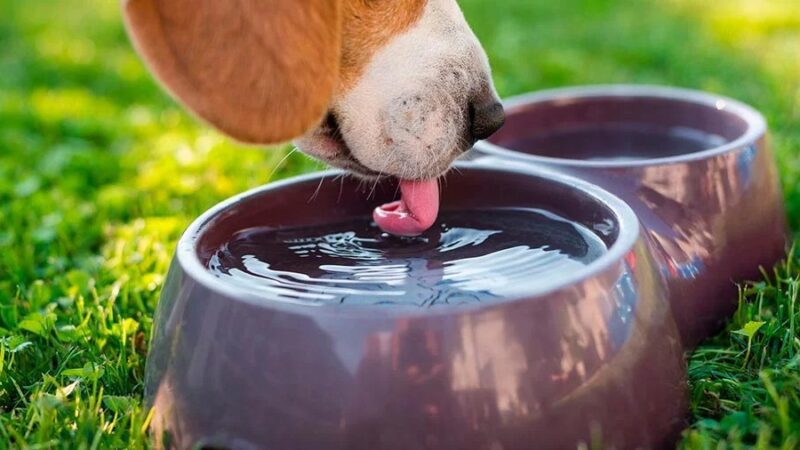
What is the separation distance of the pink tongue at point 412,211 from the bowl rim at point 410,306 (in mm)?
122

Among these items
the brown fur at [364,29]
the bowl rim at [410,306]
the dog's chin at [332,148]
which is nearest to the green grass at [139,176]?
the bowl rim at [410,306]

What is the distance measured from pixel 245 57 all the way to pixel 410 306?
0.55 meters

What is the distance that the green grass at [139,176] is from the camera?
1.83 metres

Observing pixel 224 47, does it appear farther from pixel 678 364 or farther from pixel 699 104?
pixel 699 104

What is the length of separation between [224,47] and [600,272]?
76 cm

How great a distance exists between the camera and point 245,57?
72.1 inches

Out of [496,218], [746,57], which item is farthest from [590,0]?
[496,218]

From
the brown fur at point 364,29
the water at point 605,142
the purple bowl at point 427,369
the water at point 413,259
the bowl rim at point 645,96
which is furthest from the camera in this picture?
the water at point 605,142

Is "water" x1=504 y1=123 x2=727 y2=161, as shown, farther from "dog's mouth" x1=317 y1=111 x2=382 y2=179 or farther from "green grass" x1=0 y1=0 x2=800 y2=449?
"dog's mouth" x1=317 y1=111 x2=382 y2=179

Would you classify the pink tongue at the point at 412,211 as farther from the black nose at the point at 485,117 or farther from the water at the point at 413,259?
the black nose at the point at 485,117

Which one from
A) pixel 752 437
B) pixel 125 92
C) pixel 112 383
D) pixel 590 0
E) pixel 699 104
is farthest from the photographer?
pixel 590 0

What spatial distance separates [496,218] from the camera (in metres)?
2.13

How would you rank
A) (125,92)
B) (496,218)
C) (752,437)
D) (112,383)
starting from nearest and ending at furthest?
(752,437) < (112,383) < (496,218) < (125,92)

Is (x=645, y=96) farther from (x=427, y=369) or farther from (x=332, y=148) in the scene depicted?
(x=427, y=369)
